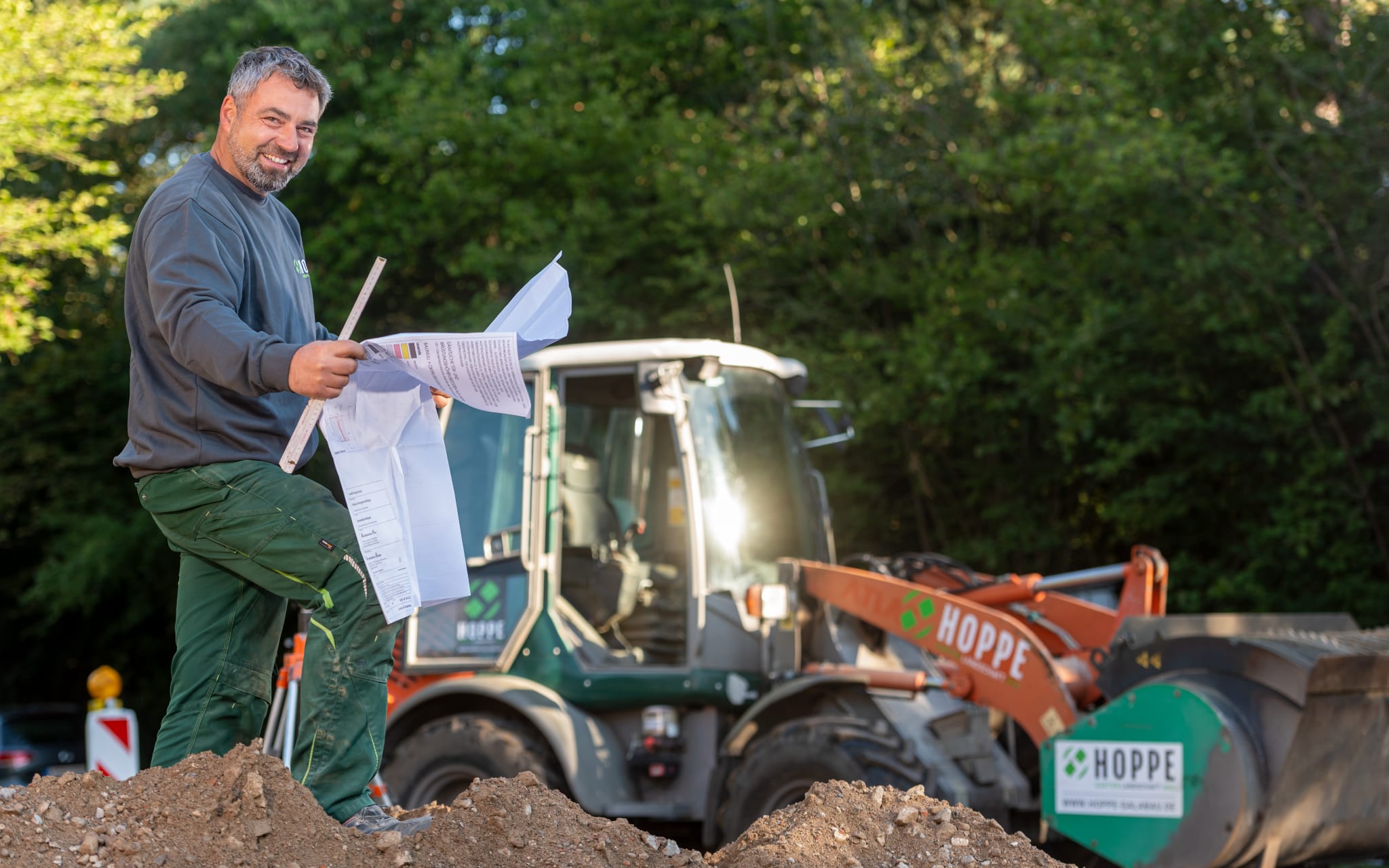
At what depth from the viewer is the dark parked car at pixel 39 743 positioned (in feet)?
48.8

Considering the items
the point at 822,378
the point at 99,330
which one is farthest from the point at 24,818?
the point at 99,330

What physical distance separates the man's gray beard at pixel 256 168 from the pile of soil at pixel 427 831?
135 cm

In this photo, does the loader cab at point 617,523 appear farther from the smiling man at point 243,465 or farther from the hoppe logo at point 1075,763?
the smiling man at point 243,465

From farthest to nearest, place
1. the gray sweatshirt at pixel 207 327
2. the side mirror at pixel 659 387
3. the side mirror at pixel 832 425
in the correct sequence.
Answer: the side mirror at pixel 832 425
the side mirror at pixel 659 387
the gray sweatshirt at pixel 207 327

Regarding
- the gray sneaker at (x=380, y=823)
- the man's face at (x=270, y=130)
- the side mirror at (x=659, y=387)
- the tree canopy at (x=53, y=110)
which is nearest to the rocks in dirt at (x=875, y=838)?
the gray sneaker at (x=380, y=823)

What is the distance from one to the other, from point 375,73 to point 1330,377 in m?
12.5

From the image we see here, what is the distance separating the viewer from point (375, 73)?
60.1 feet

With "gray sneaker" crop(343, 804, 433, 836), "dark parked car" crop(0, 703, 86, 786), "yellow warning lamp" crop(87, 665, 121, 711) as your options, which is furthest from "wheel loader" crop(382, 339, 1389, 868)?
"dark parked car" crop(0, 703, 86, 786)

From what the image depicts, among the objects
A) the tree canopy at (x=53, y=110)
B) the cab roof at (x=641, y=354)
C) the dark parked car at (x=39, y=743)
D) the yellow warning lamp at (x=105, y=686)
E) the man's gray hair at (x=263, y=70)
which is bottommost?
the dark parked car at (x=39, y=743)

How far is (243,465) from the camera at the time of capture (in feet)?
10.5

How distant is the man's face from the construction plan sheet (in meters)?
0.62

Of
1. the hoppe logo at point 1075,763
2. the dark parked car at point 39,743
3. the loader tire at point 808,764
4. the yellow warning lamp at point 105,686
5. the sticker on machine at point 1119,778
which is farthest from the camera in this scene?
the dark parked car at point 39,743

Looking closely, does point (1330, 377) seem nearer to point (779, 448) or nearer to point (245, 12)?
point (779, 448)

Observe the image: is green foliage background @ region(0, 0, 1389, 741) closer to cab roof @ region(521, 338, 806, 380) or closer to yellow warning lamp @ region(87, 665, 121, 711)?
cab roof @ region(521, 338, 806, 380)
